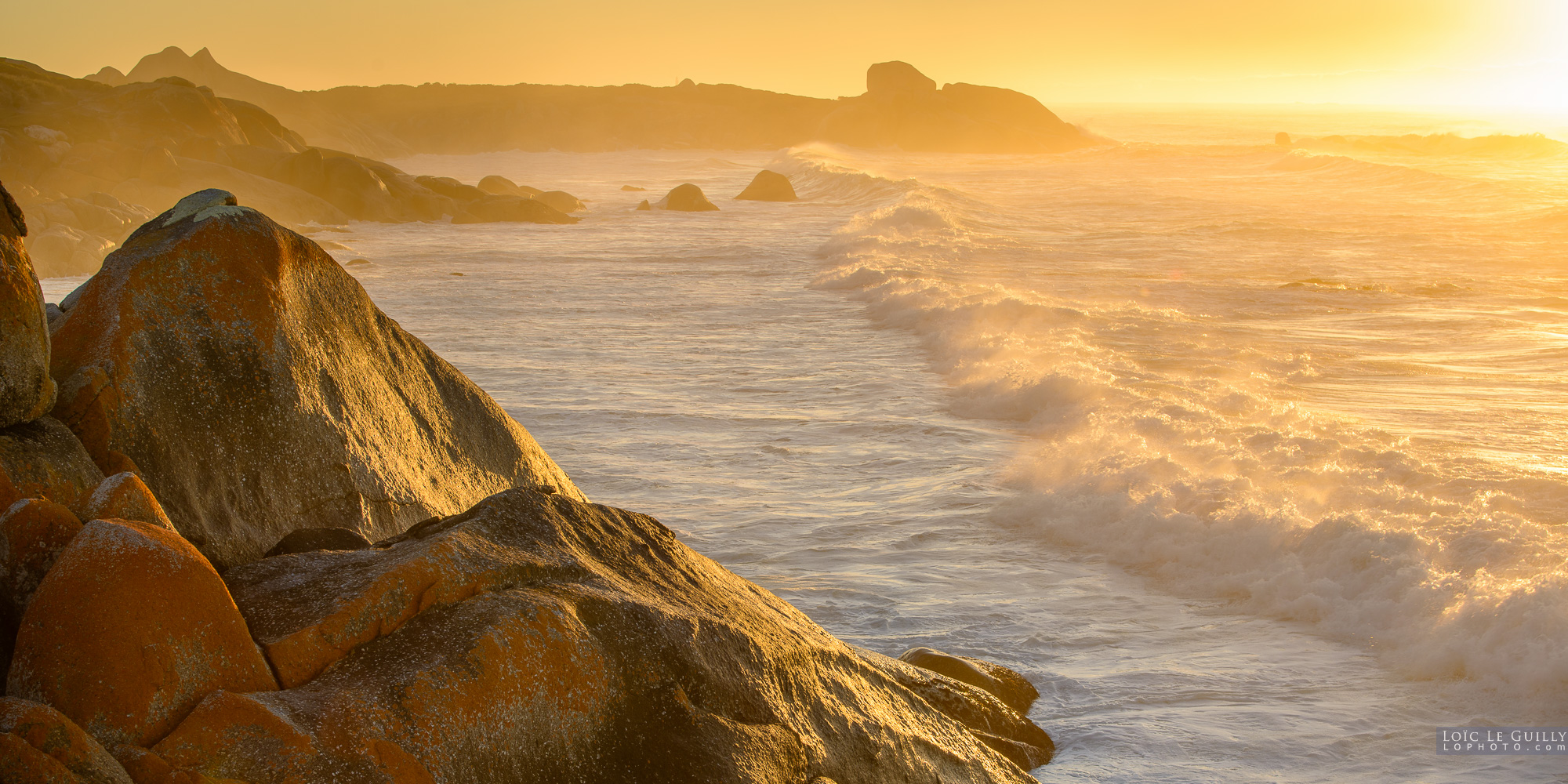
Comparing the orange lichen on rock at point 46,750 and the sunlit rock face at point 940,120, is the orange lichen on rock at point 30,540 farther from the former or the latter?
the sunlit rock face at point 940,120

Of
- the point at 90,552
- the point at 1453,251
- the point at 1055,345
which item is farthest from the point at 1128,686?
the point at 1453,251

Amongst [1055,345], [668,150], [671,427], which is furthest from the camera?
[668,150]

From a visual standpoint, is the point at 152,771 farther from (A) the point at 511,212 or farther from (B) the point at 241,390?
(A) the point at 511,212

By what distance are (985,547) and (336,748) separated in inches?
194

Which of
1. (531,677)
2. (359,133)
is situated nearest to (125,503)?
(531,677)

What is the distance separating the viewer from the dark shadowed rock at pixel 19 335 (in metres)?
2.71

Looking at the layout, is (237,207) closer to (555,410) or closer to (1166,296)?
(555,410)

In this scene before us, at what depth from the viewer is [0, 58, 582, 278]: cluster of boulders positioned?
26688mm

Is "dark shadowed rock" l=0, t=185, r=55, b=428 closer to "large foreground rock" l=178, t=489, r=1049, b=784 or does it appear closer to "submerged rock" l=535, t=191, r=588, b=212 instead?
"large foreground rock" l=178, t=489, r=1049, b=784

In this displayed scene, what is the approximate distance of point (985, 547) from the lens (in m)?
6.46

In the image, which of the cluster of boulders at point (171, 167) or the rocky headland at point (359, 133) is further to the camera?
the rocky headland at point (359, 133)

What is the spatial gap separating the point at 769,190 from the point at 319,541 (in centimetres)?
3755

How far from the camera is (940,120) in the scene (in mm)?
89500

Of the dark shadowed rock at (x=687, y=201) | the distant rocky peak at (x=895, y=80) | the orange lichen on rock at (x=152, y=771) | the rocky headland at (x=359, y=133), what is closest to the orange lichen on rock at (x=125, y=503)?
the orange lichen on rock at (x=152, y=771)
